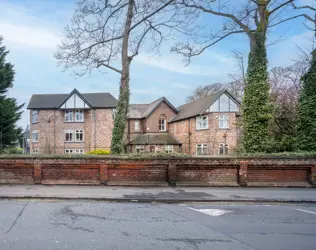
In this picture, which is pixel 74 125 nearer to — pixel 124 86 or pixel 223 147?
pixel 223 147

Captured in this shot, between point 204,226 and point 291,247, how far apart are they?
195cm

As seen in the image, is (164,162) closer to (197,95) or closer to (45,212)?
(45,212)

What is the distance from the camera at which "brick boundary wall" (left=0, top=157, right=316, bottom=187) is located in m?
13.3

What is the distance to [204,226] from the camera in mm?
6777

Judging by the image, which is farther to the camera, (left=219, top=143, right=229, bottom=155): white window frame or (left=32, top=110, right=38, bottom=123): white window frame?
(left=32, top=110, right=38, bottom=123): white window frame

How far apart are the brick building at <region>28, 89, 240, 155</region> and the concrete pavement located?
2626cm

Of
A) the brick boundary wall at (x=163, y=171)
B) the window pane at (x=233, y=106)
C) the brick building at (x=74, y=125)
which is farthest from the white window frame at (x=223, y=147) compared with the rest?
the brick boundary wall at (x=163, y=171)

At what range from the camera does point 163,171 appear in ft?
45.0

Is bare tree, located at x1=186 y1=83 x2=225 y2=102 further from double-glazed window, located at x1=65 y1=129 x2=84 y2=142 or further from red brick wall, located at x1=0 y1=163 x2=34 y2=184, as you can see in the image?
red brick wall, located at x1=0 y1=163 x2=34 y2=184

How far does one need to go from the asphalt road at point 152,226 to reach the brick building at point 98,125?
30.1 meters

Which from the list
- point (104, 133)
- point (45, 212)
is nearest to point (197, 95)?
point (104, 133)

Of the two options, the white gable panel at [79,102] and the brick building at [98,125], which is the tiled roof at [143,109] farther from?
the white gable panel at [79,102]

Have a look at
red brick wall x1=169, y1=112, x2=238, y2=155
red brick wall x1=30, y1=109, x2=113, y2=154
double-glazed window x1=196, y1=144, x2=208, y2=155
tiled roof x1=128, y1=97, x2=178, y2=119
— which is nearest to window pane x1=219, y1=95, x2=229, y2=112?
red brick wall x1=169, y1=112, x2=238, y2=155

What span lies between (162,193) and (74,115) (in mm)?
33876
